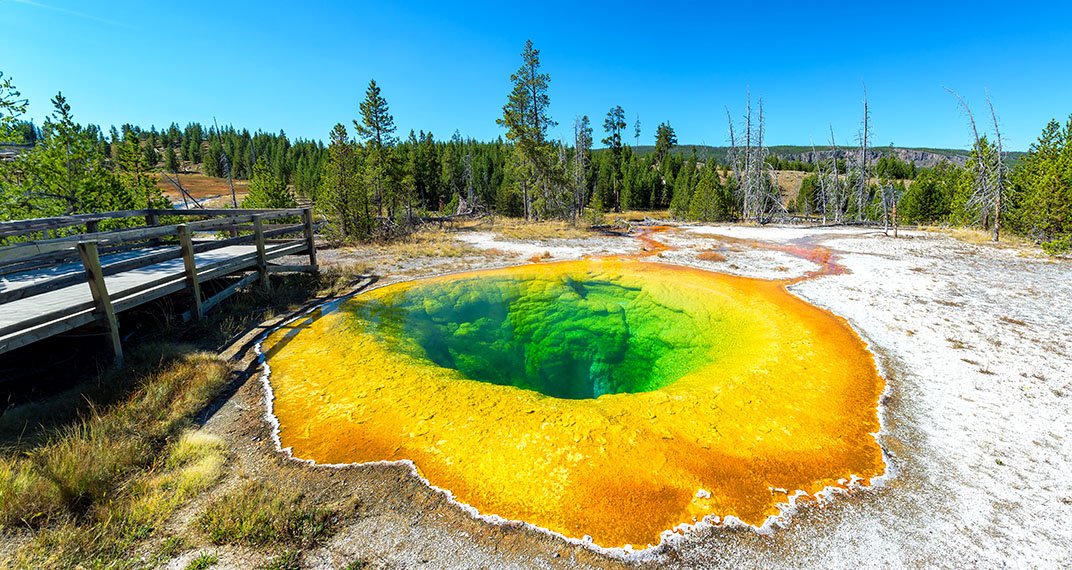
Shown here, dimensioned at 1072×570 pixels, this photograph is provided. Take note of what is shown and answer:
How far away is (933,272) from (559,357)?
45.2ft

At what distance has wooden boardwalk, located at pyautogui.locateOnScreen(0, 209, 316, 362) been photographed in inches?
→ 199

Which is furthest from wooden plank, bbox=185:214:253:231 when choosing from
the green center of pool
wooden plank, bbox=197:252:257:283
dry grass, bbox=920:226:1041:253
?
dry grass, bbox=920:226:1041:253

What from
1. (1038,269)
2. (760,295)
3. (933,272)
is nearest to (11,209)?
(760,295)

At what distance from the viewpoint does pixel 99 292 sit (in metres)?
5.70

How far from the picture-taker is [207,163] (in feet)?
309

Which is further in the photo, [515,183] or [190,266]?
[515,183]

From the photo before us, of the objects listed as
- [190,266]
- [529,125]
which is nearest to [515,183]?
[529,125]

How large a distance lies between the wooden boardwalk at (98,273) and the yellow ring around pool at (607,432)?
2.27 metres

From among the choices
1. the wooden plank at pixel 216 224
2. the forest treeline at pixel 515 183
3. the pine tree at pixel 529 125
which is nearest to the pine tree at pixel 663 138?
the forest treeline at pixel 515 183

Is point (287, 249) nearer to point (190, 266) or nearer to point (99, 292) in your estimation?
point (190, 266)

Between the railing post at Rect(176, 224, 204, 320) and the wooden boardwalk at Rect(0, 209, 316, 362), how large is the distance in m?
0.01

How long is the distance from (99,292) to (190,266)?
2.08 meters

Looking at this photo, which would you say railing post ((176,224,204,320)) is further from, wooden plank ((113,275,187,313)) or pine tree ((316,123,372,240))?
pine tree ((316,123,372,240))

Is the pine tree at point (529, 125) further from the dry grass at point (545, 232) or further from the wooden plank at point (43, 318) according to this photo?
the wooden plank at point (43, 318)
